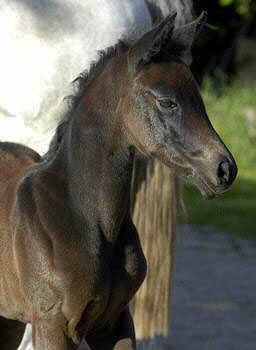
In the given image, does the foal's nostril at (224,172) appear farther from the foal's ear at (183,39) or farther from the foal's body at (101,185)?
the foal's ear at (183,39)

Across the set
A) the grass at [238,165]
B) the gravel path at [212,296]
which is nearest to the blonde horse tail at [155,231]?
the gravel path at [212,296]

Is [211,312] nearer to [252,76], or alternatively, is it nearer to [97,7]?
[97,7]

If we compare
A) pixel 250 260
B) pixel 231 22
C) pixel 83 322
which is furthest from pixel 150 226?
pixel 231 22

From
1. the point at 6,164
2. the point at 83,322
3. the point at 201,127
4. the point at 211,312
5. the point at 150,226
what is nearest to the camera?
the point at 201,127

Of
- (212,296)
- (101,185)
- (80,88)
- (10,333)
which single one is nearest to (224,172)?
(101,185)

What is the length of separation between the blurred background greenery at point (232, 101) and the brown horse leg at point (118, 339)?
2332 millimetres

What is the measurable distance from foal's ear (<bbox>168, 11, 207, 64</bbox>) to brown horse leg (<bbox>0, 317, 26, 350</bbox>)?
1.28 meters

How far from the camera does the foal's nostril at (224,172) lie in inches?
70.2

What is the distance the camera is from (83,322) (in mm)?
1977

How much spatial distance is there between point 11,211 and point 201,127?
0.69 metres

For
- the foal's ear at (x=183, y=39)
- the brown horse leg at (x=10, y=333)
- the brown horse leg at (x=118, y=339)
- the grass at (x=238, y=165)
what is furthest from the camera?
the grass at (x=238, y=165)

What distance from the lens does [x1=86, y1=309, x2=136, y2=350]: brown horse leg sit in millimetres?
2102

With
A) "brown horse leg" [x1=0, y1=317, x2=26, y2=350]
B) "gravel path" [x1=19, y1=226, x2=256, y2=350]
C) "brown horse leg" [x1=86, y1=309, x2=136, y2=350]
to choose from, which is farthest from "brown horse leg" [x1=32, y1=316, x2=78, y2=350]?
"gravel path" [x1=19, y1=226, x2=256, y2=350]

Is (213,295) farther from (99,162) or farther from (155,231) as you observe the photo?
(99,162)
